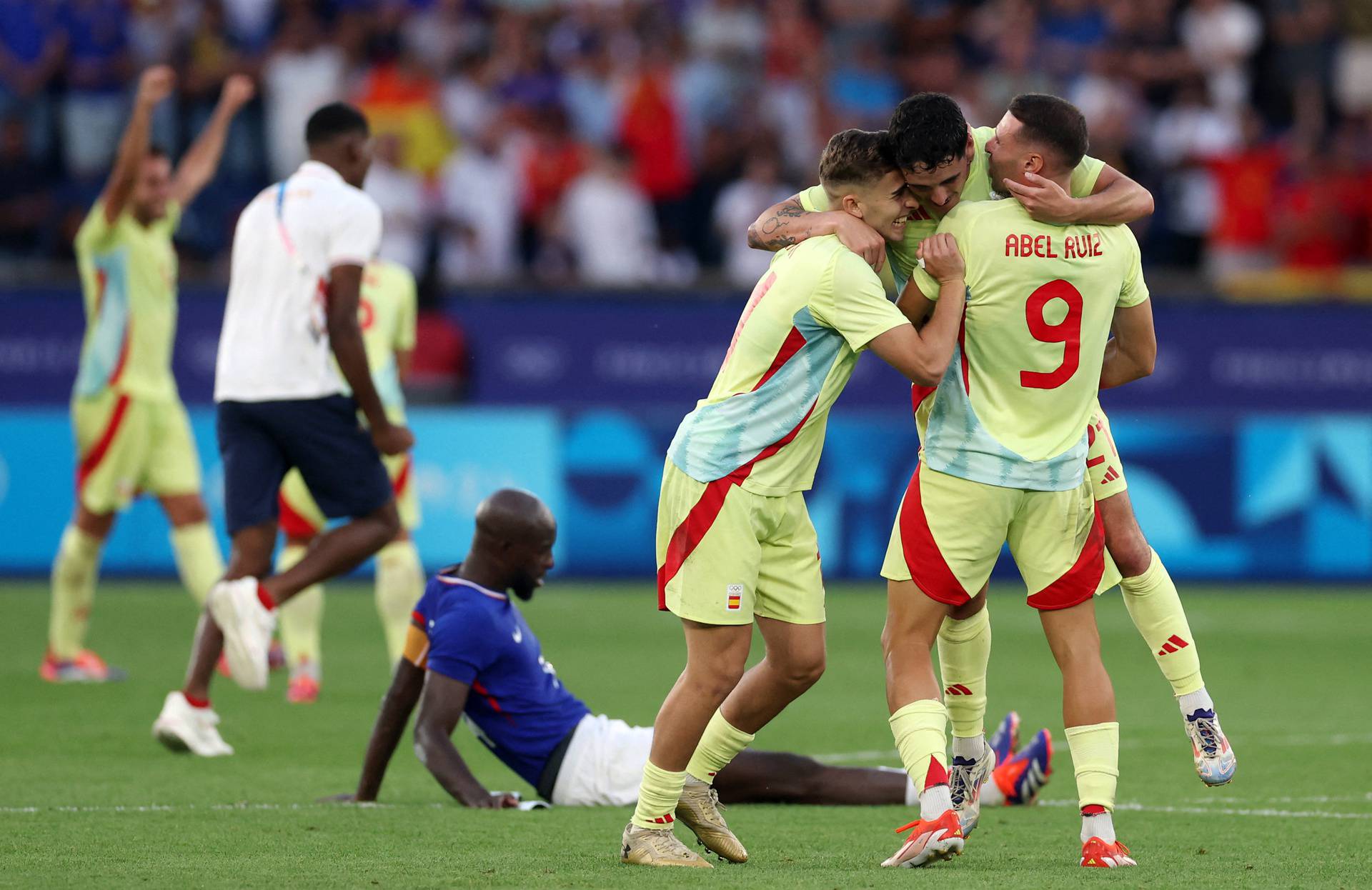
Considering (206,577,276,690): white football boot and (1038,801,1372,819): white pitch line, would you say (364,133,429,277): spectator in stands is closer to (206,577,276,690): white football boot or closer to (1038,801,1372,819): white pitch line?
(206,577,276,690): white football boot

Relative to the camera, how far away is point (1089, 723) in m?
5.72

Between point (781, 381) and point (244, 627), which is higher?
point (781, 381)

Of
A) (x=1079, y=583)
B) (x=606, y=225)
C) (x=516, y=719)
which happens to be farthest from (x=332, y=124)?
(x=606, y=225)

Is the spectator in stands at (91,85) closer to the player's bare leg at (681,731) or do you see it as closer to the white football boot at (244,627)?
the white football boot at (244,627)

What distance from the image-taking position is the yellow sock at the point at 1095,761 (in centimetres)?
565

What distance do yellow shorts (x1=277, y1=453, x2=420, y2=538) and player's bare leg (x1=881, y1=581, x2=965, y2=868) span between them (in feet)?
Answer: 15.5

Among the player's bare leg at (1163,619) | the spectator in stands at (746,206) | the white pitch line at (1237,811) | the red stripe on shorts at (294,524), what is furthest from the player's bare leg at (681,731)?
the spectator in stands at (746,206)

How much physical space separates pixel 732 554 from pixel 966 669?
97 cm

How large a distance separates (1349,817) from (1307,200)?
11.9m

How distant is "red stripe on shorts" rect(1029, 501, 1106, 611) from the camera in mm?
5766

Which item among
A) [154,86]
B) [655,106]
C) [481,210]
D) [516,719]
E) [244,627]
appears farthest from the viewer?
[655,106]

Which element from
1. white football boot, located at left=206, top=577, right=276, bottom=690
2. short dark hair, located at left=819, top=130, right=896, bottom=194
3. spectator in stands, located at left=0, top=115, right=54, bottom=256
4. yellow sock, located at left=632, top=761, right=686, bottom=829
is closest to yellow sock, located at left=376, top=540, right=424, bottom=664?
white football boot, located at left=206, top=577, right=276, bottom=690

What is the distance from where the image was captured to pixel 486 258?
17.6 m

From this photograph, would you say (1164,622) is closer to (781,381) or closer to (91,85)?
(781,381)
